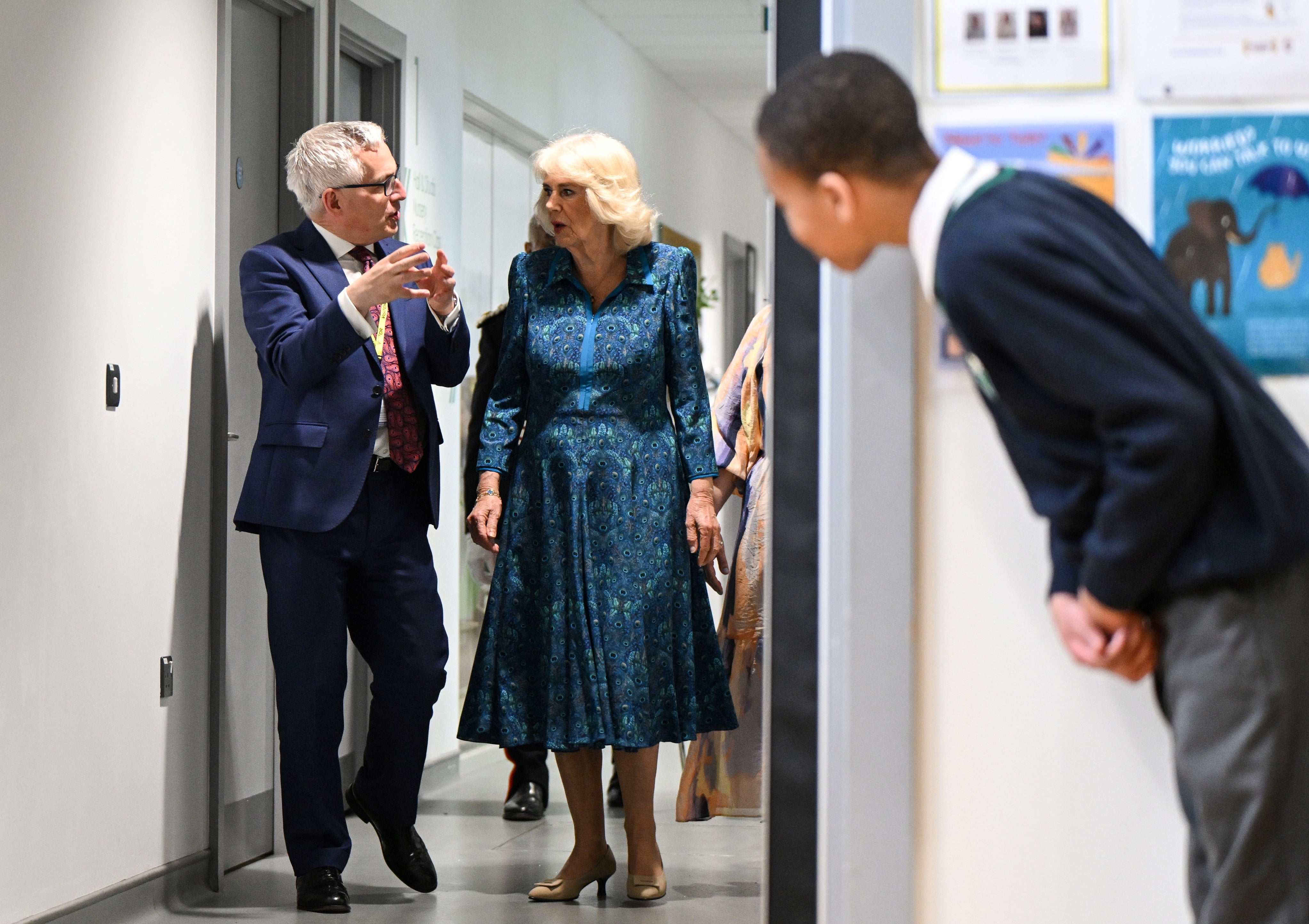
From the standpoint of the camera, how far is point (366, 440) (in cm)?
303

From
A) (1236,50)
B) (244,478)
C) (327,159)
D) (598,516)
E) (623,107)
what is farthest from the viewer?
(623,107)

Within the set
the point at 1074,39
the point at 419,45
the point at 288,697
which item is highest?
the point at 419,45

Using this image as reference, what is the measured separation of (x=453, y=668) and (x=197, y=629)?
5.80 feet

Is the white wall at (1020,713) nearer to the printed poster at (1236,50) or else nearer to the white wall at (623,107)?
the printed poster at (1236,50)

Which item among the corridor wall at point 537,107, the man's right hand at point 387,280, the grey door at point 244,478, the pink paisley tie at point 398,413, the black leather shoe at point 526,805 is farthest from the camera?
the corridor wall at point 537,107

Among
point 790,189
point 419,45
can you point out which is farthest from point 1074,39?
point 419,45

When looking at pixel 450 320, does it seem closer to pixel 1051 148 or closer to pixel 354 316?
pixel 354 316

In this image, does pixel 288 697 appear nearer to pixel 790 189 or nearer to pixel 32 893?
pixel 32 893

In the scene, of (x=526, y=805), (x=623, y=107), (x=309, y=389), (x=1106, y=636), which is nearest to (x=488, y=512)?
(x=309, y=389)

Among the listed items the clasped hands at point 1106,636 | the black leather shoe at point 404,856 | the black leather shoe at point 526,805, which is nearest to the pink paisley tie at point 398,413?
the black leather shoe at point 404,856

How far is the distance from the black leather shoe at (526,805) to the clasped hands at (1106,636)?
2911 mm

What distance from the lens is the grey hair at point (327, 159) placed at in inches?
122

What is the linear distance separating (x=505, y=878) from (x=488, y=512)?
89 centimetres

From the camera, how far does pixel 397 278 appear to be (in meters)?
2.85
